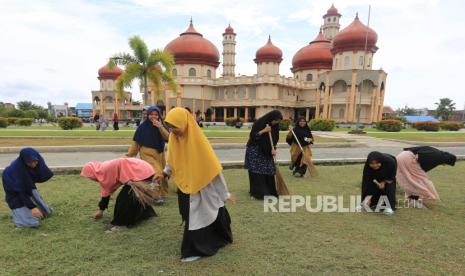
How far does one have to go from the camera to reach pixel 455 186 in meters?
5.60

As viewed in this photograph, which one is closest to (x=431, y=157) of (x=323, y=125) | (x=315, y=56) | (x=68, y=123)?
(x=323, y=125)

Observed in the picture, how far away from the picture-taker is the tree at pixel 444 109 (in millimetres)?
55781

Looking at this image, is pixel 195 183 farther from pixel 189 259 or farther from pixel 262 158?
pixel 262 158

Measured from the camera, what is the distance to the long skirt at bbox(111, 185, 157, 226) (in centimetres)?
338

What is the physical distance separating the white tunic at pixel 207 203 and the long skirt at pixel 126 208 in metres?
0.95

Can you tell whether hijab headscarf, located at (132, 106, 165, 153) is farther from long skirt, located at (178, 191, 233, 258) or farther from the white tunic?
the white tunic

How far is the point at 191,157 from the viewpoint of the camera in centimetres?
283

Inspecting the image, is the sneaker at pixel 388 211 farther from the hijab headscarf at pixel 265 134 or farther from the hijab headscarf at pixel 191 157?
the hijab headscarf at pixel 191 157

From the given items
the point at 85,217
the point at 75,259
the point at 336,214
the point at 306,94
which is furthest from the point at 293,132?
the point at 306,94

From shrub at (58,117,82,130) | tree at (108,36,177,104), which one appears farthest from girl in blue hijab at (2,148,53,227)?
shrub at (58,117,82,130)

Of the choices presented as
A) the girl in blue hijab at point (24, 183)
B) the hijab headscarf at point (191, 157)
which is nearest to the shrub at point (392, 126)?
the hijab headscarf at point (191, 157)

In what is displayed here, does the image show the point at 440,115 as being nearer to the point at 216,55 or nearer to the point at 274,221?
the point at 216,55

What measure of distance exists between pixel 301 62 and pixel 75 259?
4227 centimetres

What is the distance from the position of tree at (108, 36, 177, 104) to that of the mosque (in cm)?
1793
